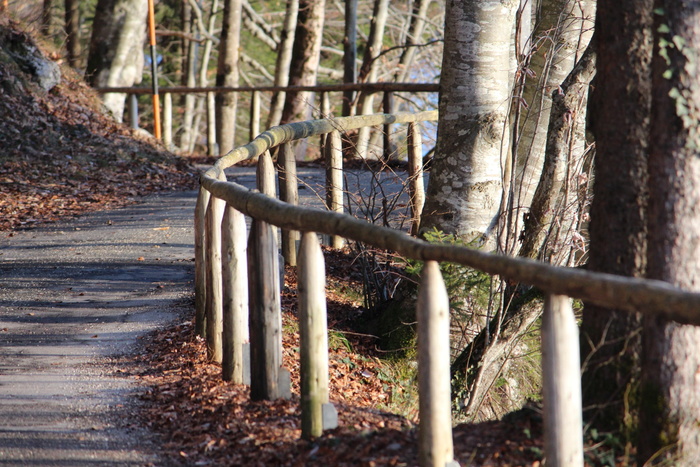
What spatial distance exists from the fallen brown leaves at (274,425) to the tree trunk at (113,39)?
12611 mm

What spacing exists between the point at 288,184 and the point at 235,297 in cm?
261

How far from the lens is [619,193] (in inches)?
137

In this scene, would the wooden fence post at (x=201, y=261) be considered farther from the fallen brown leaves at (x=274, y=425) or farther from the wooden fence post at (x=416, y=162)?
the wooden fence post at (x=416, y=162)

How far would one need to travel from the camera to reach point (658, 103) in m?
3.22

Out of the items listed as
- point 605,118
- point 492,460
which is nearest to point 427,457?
point 492,460

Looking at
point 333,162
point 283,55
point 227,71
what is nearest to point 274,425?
point 333,162

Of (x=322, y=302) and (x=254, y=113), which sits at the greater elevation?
(x=254, y=113)

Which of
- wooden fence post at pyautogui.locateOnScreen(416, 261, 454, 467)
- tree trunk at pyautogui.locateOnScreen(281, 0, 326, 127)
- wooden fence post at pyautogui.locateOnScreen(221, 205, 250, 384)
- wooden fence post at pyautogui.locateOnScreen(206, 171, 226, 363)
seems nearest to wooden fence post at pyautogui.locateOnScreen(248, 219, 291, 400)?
wooden fence post at pyautogui.locateOnScreen(221, 205, 250, 384)

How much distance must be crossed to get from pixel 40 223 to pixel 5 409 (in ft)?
17.6

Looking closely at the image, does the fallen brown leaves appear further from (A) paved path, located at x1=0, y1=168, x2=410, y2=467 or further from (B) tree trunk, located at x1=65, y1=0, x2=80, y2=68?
(B) tree trunk, located at x1=65, y1=0, x2=80, y2=68

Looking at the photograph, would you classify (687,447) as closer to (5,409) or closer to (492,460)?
(492,460)

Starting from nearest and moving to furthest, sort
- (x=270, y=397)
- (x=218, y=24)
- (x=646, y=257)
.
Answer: (x=646, y=257)
(x=270, y=397)
(x=218, y=24)

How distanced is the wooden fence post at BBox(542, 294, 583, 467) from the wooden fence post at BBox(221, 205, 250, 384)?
214 centimetres

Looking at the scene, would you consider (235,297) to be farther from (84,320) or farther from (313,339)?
(84,320)
